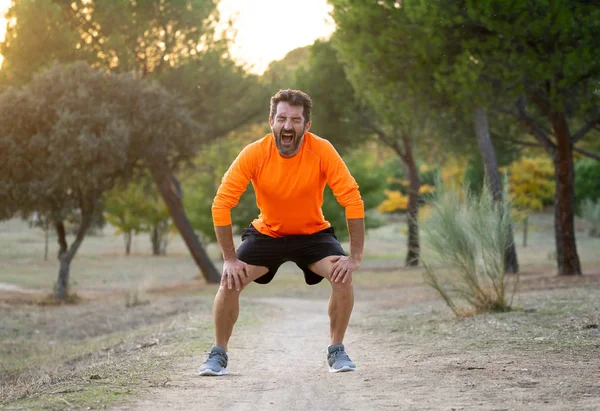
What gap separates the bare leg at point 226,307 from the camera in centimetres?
658

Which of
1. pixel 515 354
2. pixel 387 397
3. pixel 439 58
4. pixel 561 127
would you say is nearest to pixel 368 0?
pixel 439 58

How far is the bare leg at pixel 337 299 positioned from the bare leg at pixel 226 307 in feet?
1.43

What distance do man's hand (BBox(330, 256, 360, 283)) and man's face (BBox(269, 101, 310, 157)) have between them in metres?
0.87

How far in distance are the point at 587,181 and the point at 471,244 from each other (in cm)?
4470

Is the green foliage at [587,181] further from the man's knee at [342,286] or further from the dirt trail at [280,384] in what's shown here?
the man's knee at [342,286]

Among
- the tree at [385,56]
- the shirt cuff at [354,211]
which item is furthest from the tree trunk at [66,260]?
the shirt cuff at [354,211]

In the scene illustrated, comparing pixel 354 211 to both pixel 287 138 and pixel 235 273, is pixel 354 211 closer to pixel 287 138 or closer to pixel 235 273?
pixel 287 138

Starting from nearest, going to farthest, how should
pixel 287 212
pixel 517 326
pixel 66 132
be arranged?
pixel 287 212
pixel 517 326
pixel 66 132

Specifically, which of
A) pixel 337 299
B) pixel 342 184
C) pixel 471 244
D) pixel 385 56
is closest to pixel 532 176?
pixel 385 56

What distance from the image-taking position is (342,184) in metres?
6.45

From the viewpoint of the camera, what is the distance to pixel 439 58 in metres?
18.0

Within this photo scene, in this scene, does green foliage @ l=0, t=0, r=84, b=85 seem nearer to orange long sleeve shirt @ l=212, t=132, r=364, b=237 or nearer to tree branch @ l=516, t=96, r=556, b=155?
tree branch @ l=516, t=96, r=556, b=155

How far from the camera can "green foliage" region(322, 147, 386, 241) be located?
3762 centimetres

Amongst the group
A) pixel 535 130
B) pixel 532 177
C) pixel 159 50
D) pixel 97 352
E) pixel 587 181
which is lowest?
pixel 97 352
